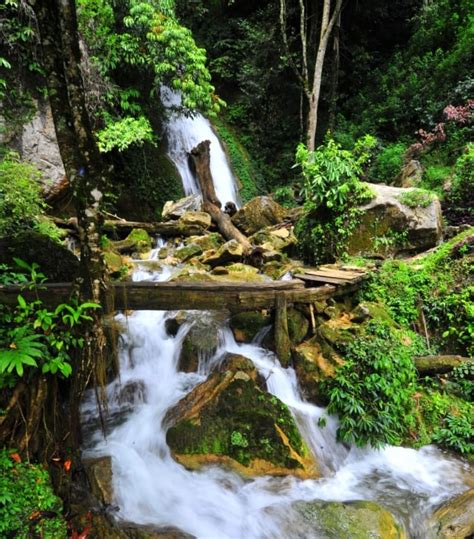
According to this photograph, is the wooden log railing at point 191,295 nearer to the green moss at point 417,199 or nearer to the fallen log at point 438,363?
the fallen log at point 438,363

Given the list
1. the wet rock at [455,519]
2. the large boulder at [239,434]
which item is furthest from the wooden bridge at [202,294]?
the wet rock at [455,519]

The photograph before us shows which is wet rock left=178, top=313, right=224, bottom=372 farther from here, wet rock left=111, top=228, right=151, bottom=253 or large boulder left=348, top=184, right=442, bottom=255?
large boulder left=348, top=184, right=442, bottom=255

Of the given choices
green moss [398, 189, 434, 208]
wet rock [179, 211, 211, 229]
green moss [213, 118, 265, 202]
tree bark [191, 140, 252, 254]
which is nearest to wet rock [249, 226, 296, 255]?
tree bark [191, 140, 252, 254]

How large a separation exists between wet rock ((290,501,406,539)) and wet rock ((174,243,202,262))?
17.8 feet

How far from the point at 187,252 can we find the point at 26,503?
18.9ft

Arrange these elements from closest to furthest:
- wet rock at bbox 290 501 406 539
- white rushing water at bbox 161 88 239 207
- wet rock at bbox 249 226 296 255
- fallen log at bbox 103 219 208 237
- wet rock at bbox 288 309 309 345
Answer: wet rock at bbox 290 501 406 539, wet rock at bbox 288 309 309 345, wet rock at bbox 249 226 296 255, fallen log at bbox 103 219 208 237, white rushing water at bbox 161 88 239 207

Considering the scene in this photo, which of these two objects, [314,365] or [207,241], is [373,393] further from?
[207,241]

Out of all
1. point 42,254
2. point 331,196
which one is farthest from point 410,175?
point 42,254

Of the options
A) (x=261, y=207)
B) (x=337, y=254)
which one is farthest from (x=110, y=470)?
(x=261, y=207)

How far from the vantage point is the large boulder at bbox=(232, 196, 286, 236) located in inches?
389

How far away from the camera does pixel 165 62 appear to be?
30.8 ft

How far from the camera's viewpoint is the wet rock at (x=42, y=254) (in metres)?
4.29

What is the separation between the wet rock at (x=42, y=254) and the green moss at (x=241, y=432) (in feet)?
7.85

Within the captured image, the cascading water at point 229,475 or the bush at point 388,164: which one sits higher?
the bush at point 388,164
